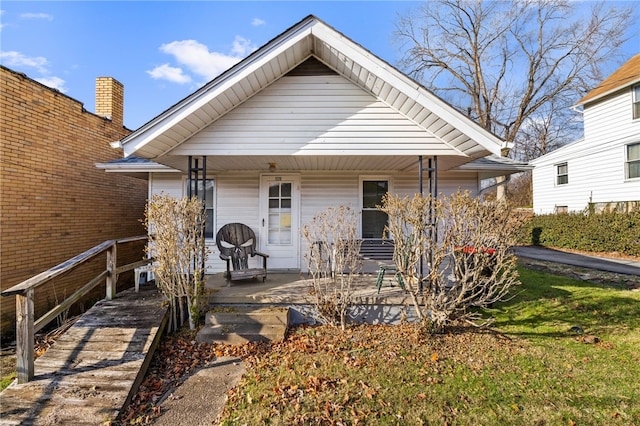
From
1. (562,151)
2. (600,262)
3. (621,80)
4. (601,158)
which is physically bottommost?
(600,262)

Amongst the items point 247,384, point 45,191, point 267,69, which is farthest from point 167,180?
point 247,384

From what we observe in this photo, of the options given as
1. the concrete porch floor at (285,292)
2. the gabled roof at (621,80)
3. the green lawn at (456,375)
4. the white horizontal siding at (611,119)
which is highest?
the gabled roof at (621,80)

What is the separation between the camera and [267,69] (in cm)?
476

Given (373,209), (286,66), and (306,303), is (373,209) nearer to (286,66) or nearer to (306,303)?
(306,303)

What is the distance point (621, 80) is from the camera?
484 inches

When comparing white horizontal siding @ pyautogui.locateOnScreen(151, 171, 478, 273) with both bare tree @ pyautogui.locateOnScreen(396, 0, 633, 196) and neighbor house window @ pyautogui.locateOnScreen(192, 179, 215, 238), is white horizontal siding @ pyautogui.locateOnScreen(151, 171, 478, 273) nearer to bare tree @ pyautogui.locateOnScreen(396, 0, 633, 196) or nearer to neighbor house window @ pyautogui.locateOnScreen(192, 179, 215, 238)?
neighbor house window @ pyautogui.locateOnScreen(192, 179, 215, 238)

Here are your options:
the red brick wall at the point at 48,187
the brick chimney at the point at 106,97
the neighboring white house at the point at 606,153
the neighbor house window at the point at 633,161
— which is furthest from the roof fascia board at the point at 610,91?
the red brick wall at the point at 48,187

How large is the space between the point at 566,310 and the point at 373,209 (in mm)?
3976

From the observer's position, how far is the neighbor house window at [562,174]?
15102 millimetres

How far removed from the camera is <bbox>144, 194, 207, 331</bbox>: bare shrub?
14.0 ft

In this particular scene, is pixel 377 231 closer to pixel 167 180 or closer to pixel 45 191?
pixel 167 180

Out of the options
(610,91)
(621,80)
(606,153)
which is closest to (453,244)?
(606,153)

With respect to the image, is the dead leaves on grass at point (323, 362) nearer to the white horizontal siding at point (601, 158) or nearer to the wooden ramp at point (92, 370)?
the wooden ramp at point (92, 370)

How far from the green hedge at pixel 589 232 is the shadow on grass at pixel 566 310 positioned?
8.67ft
